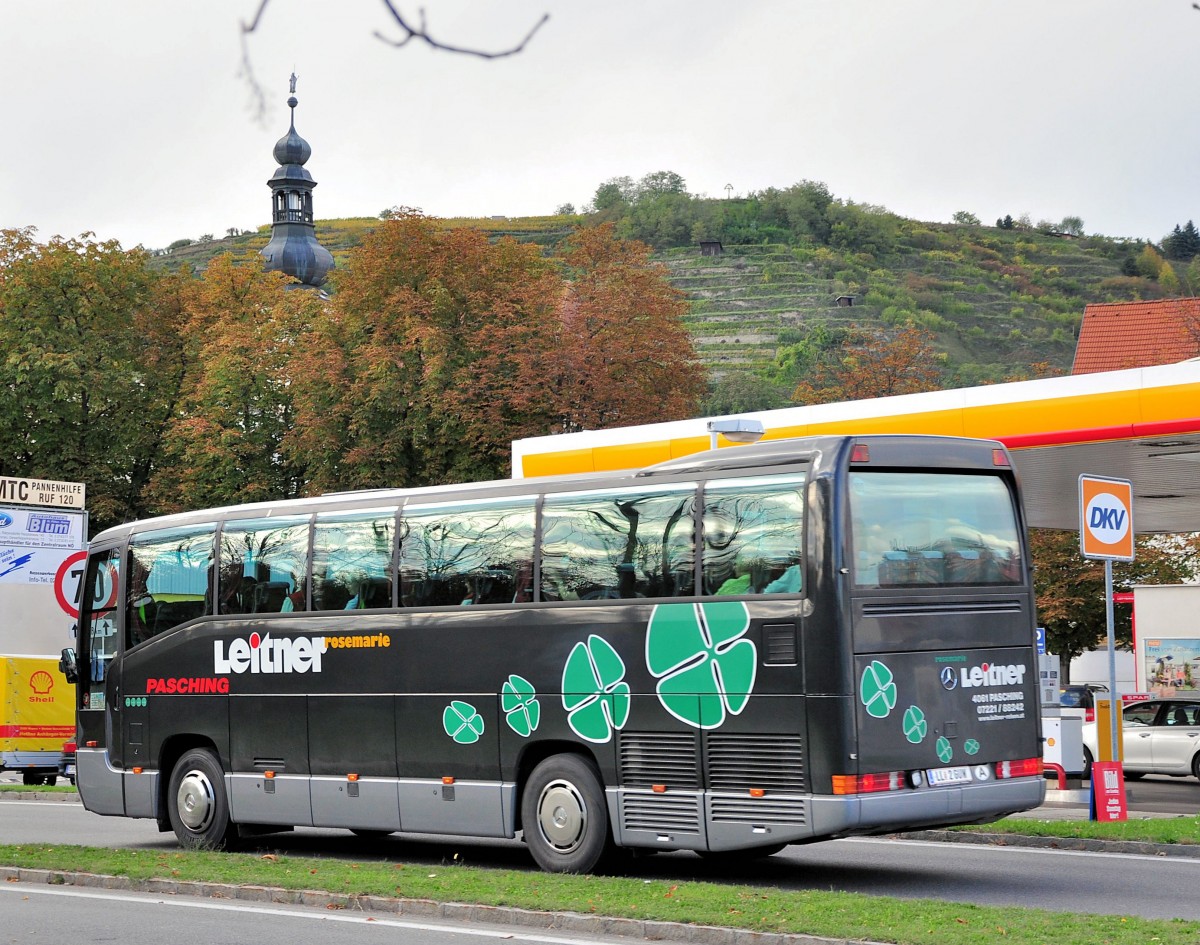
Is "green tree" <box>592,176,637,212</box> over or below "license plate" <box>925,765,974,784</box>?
over

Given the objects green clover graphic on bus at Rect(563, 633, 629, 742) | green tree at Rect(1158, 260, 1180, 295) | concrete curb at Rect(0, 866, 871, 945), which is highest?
green tree at Rect(1158, 260, 1180, 295)

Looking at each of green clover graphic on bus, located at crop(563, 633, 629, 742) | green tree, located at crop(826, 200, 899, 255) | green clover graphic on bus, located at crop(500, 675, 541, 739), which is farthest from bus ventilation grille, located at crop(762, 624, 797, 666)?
green tree, located at crop(826, 200, 899, 255)

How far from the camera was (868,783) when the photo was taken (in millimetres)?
12094

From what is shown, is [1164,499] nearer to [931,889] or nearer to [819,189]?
[931,889]

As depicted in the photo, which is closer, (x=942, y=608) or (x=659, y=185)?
(x=942, y=608)

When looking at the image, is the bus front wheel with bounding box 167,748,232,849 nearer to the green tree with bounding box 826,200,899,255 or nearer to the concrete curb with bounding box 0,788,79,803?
the concrete curb with bounding box 0,788,79,803

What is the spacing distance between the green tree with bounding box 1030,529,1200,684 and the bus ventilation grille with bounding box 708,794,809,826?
35527 millimetres

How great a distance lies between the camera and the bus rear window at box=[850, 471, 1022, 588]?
12586 millimetres

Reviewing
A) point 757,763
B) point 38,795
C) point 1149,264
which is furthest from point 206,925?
point 1149,264

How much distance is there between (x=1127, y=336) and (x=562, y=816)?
48723 millimetres

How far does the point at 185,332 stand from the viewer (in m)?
55.3

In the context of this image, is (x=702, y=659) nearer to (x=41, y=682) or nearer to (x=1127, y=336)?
(x=41, y=682)

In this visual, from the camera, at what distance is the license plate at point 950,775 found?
1249 cm

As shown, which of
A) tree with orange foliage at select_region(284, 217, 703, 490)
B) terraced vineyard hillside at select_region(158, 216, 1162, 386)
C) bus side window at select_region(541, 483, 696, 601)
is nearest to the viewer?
bus side window at select_region(541, 483, 696, 601)
